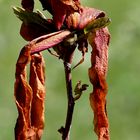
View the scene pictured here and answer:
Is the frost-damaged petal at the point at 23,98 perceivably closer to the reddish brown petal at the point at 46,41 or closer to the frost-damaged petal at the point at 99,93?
the reddish brown petal at the point at 46,41

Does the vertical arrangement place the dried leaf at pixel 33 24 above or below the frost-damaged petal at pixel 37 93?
above

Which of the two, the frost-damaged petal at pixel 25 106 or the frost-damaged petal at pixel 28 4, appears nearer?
the frost-damaged petal at pixel 25 106

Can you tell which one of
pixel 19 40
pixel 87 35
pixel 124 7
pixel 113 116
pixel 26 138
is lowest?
pixel 26 138

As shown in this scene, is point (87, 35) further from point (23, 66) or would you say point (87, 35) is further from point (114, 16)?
point (114, 16)

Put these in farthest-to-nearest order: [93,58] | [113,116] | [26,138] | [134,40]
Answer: [134,40] → [113,116] → [93,58] → [26,138]

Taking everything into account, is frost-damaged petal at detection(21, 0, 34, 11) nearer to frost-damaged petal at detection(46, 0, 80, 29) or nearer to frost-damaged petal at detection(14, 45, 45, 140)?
frost-damaged petal at detection(46, 0, 80, 29)

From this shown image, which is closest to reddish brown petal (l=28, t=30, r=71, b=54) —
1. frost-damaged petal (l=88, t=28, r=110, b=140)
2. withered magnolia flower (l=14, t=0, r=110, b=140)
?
withered magnolia flower (l=14, t=0, r=110, b=140)

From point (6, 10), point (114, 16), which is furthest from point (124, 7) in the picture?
point (6, 10)

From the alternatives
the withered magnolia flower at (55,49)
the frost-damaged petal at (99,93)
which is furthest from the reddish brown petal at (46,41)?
the frost-damaged petal at (99,93)

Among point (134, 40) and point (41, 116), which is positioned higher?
point (134, 40)
